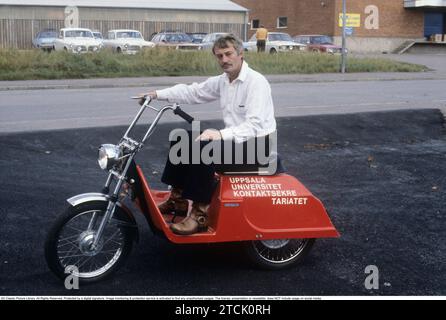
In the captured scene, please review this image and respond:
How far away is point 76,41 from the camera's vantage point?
36312mm

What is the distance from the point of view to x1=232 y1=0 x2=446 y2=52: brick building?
167 feet

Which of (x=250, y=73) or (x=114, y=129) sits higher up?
(x=250, y=73)

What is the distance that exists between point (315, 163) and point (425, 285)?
4.60 metres

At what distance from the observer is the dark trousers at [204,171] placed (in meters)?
5.22

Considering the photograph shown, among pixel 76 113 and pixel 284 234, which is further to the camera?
Result: pixel 76 113

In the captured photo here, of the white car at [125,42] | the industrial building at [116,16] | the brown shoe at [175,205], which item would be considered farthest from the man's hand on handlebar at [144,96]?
the industrial building at [116,16]

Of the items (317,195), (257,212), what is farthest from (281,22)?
(257,212)

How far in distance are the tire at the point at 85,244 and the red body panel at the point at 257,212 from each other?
268 mm

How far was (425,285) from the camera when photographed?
5129 mm

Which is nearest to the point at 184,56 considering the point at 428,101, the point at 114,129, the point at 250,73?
the point at 428,101

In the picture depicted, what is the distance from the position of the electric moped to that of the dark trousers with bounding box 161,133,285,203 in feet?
0.21

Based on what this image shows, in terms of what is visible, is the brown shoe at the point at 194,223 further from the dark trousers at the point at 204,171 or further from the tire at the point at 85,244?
the tire at the point at 85,244

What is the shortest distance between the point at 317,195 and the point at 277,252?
2.38 m

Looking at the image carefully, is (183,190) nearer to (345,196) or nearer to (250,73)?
(250,73)
